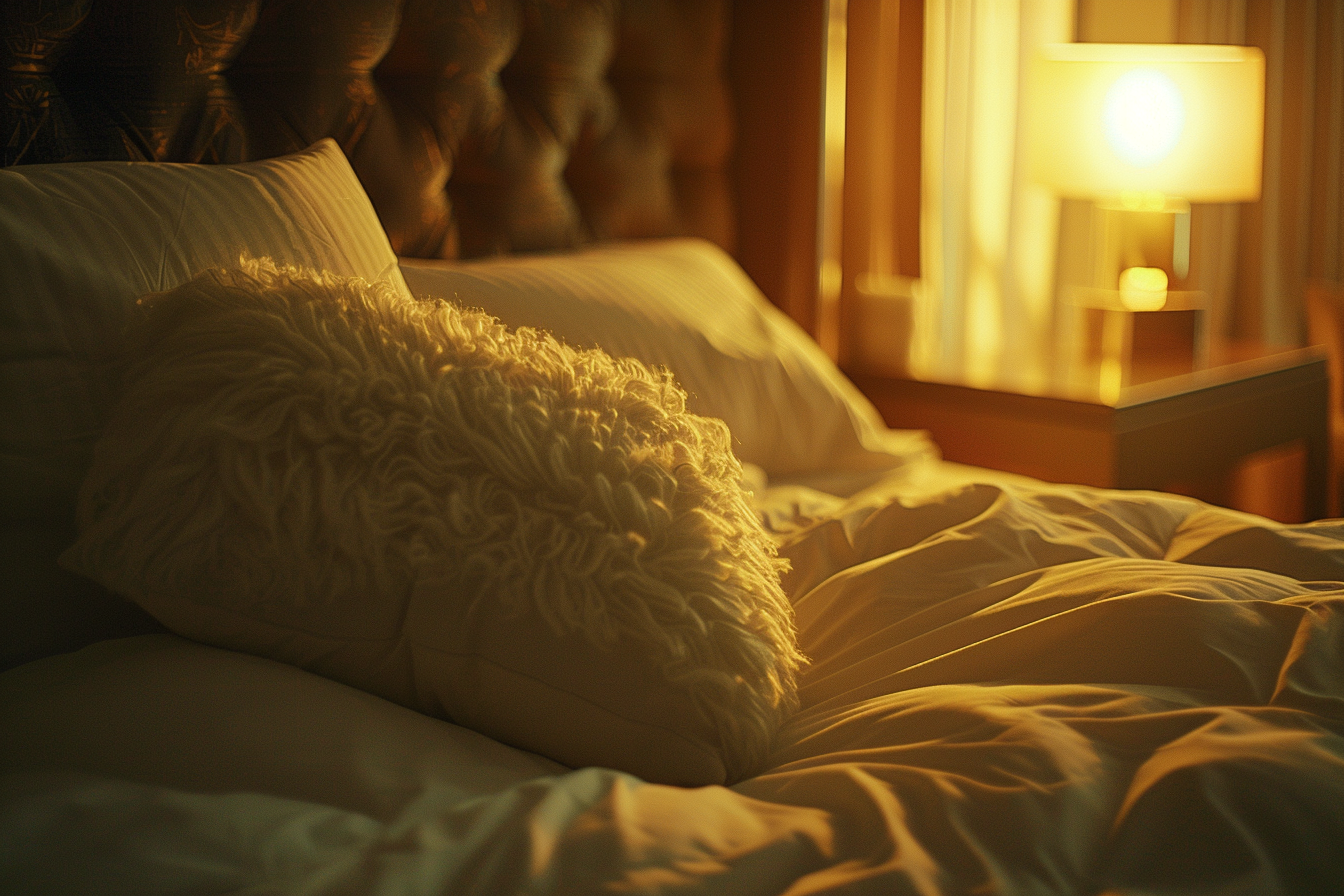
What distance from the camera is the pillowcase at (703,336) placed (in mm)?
1180

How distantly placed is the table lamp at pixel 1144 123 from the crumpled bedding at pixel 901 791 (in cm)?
112

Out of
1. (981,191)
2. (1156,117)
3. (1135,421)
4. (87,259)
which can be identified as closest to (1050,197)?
(981,191)

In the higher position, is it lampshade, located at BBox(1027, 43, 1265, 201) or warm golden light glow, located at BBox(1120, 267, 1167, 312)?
lampshade, located at BBox(1027, 43, 1265, 201)

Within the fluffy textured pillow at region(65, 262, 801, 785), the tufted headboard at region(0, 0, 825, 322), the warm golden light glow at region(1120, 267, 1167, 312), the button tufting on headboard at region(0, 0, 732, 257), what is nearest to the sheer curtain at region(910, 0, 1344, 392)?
the warm golden light glow at region(1120, 267, 1167, 312)

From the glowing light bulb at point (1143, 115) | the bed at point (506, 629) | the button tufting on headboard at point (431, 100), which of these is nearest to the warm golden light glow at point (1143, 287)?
the glowing light bulb at point (1143, 115)

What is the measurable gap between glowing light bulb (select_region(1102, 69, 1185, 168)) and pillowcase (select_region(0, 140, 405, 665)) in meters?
1.46

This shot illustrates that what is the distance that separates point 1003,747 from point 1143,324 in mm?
1513

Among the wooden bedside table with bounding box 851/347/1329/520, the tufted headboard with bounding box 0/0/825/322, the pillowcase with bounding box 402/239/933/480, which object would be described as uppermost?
the tufted headboard with bounding box 0/0/825/322

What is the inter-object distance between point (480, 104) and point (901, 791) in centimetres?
109

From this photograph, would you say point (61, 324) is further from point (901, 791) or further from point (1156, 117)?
point (1156, 117)

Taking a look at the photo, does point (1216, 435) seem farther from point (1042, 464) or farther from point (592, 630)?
point (592, 630)

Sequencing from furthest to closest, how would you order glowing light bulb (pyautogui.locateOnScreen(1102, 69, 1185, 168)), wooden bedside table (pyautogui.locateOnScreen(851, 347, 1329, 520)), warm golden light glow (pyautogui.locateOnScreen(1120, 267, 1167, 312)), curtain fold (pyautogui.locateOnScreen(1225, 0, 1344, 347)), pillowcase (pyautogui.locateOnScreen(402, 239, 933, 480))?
curtain fold (pyautogui.locateOnScreen(1225, 0, 1344, 347))
warm golden light glow (pyautogui.locateOnScreen(1120, 267, 1167, 312))
glowing light bulb (pyautogui.locateOnScreen(1102, 69, 1185, 168))
wooden bedside table (pyautogui.locateOnScreen(851, 347, 1329, 520))
pillowcase (pyautogui.locateOnScreen(402, 239, 933, 480))

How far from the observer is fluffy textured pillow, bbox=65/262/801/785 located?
0.58 m

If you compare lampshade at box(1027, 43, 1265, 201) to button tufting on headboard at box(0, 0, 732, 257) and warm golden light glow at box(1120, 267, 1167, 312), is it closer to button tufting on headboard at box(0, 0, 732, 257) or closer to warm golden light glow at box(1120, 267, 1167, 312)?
warm golden light glow at box(1120, 267, 1167, 312)
